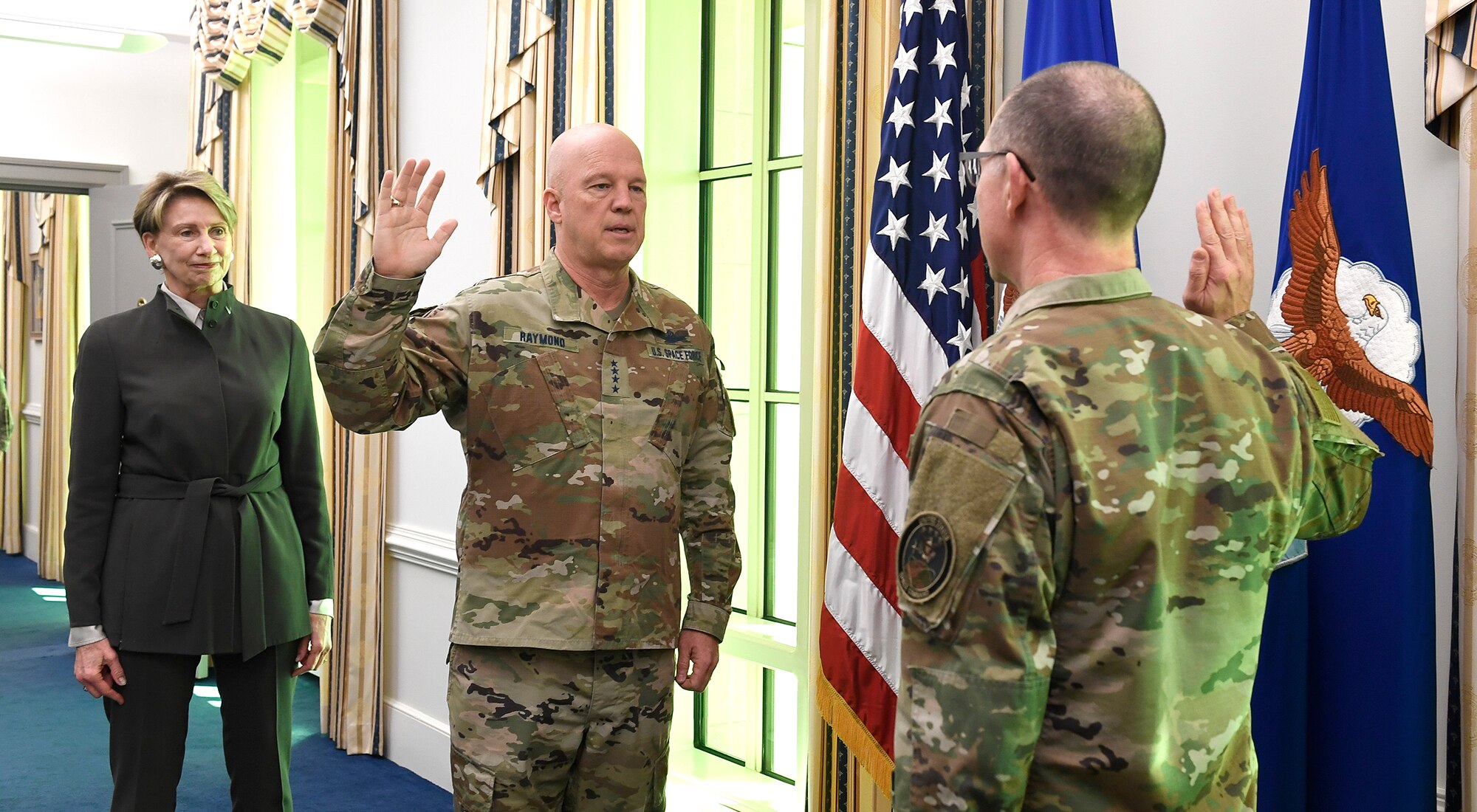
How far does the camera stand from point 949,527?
1104 mm

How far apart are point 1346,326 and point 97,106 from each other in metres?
6.53

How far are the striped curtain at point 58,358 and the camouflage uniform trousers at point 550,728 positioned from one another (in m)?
7.13

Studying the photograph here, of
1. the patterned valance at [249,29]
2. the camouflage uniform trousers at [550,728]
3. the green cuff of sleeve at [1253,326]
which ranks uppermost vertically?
the patterned valance at [249,29]

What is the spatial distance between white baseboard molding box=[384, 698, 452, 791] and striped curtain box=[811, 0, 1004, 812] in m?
1.74

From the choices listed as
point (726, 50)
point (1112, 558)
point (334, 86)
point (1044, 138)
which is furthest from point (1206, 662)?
point (334, 86)

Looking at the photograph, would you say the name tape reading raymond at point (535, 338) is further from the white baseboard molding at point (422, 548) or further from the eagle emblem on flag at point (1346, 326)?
the white baseboard molding at point (422, 548)

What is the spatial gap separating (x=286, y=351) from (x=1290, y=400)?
6.82 ft

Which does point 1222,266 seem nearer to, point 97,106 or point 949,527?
point 949,527

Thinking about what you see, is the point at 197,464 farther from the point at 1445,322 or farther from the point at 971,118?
the point at 1445,322

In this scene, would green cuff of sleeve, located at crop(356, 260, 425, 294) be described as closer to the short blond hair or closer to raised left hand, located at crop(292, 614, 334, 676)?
the short blond hair

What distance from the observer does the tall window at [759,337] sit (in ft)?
10.7

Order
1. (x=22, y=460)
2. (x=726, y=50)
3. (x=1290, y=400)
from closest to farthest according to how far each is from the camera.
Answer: (x=1290, y=400)
(x=726, y=50)
(x=22, y=460)

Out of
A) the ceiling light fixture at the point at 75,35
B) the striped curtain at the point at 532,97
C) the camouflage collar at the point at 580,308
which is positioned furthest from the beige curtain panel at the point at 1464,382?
the ceiling light fixture at the point at 75,35

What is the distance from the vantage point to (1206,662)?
1185 mm
